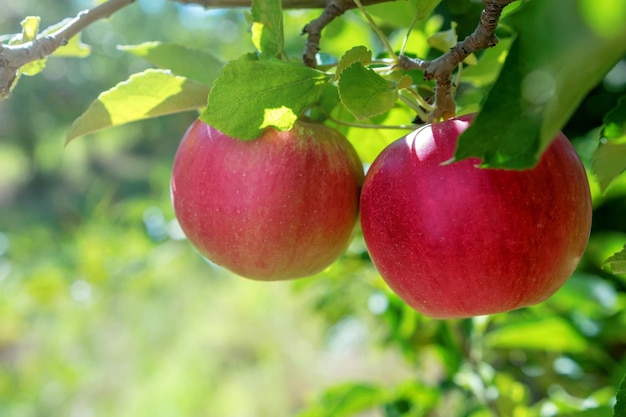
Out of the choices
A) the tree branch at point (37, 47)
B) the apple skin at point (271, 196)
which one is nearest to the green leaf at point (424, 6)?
the apple skin at point (271, 196)

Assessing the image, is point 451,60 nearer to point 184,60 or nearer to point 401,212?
point 401,212

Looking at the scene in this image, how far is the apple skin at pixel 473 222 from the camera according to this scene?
0.37m

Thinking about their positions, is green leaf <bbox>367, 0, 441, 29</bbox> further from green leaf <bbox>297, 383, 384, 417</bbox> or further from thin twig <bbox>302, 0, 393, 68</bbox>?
green leaf <bbox>297, 383, 384, 417</bbox>

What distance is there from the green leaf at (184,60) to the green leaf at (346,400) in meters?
0.44

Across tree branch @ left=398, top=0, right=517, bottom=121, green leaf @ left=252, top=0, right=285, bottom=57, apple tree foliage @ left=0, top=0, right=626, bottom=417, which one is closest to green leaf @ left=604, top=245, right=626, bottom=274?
apple tree foliage @ left=0, top=0, right=626, bottom=417

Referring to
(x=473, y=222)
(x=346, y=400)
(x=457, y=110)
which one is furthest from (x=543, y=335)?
(x=473, y=222)

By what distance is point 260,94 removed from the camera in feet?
1.29

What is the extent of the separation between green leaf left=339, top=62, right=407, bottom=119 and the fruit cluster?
0.04 m

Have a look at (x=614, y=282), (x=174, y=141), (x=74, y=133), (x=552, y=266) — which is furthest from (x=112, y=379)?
(x=174, y=141)

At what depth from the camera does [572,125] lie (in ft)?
3.32

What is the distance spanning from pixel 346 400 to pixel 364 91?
0.50m

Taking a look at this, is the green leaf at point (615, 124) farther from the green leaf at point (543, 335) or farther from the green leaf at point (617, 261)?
the green leaf at point (543, 335)

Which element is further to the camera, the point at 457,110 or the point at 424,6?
the point at 457,110

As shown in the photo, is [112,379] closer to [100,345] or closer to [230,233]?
[100,345]
